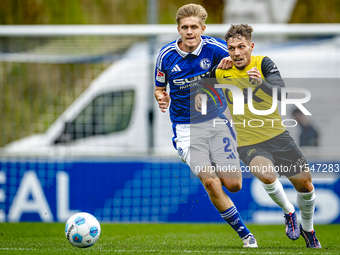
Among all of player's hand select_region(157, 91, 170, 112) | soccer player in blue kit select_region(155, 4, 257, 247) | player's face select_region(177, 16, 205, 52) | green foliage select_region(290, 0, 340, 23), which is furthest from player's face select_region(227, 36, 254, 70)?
green foliage select_region(290, 0, 340, 23)

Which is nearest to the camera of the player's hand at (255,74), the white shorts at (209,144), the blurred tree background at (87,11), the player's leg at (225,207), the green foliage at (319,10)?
the player's hand at (255,74)

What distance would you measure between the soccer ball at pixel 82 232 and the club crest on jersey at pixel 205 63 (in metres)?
1.96

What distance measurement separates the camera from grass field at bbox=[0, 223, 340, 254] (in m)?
4.64

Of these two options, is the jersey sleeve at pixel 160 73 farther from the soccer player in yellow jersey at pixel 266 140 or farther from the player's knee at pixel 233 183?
the player's knee at pixel 233 183

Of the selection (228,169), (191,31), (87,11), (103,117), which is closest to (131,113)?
(103,117)

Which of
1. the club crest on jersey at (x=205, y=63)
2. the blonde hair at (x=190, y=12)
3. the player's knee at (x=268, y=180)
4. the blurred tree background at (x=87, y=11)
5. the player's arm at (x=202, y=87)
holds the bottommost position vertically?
the player's knee at (x=268, y=180)

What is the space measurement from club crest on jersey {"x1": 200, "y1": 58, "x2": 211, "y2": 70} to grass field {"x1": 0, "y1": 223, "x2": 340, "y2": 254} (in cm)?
188

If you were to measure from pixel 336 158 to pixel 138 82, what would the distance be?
326 cm

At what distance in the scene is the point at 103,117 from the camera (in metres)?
7.50

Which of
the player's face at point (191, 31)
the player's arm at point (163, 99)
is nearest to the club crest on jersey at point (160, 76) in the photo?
the player's arm at point (163, 99)

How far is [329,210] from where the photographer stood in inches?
274

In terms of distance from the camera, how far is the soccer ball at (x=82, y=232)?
14.7 ft

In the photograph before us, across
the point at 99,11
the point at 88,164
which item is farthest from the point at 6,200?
the point at 99,11

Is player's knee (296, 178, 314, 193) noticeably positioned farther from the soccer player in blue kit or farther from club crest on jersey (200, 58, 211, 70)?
club crest on jersey (200, 58, 211, 70)
